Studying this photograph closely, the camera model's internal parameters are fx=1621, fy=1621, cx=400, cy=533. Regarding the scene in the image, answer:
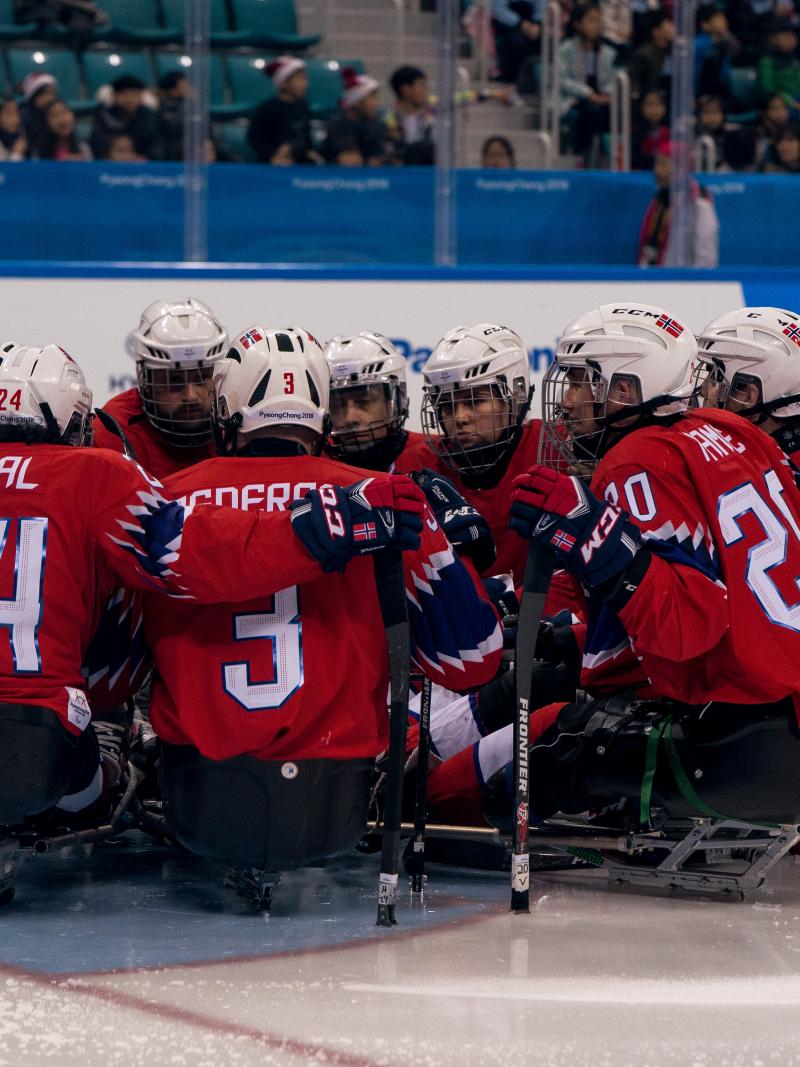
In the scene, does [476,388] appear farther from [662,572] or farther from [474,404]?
[662,572]

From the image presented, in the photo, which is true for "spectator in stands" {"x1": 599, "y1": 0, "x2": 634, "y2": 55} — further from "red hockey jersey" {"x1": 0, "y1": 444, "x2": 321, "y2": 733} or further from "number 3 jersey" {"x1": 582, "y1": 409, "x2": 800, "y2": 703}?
"red hockey jersey" {"x1": 0, "y1": 444, "x2": 321, "y2": 733}

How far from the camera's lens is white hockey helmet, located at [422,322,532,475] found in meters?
4.72

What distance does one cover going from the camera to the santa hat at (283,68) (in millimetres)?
7875

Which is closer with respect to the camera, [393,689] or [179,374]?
[393,689]

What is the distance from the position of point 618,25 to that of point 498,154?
0.88m

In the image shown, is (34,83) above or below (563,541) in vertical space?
above

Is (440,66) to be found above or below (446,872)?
above

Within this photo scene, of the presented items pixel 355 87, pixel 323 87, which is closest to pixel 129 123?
pixel 323 87

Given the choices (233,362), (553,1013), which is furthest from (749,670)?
(233,362)

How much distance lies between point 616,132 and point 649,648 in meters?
5.10

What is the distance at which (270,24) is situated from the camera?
25.5ft

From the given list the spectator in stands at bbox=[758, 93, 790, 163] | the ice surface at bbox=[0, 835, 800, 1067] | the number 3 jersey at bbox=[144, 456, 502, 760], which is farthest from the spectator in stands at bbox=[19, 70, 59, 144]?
the ice surface at bbox=[0, 835, 800, 1067]

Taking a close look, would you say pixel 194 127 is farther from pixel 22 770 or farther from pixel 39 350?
pixel 22 770

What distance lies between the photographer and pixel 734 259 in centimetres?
823
